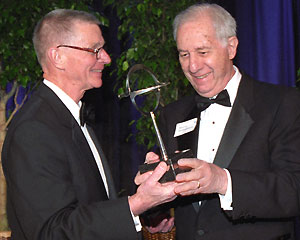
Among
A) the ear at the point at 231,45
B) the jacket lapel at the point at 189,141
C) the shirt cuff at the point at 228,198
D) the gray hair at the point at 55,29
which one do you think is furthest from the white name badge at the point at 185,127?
the gray hair at the point at 55,29

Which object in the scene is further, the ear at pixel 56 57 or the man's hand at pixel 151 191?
the ear at pixel 56 57

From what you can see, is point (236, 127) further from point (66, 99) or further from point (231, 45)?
point (66, 99)

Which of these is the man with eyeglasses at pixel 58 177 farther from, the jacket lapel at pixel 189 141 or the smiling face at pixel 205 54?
the smiling face at pixel 205 54

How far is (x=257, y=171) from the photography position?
1971 mm

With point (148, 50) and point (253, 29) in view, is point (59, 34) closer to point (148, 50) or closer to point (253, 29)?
point (148, 50)

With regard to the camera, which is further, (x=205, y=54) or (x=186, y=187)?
(x=205, y=54)

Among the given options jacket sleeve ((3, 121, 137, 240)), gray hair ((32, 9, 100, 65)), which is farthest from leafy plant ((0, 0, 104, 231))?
jacket sleeve ((3, 121, 137, 240))

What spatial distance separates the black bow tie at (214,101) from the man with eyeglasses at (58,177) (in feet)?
2.07

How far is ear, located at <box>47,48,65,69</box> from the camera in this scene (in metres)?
2.20

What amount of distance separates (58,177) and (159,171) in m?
0.46

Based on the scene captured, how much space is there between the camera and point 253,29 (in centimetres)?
398

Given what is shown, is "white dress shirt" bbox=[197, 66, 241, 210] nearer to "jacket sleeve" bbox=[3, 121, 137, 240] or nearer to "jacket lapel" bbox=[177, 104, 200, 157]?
"jacket lapel" bbox=[177, 104, 200, 157]

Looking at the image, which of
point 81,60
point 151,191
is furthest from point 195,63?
point 151,191

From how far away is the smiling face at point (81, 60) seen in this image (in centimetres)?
222
